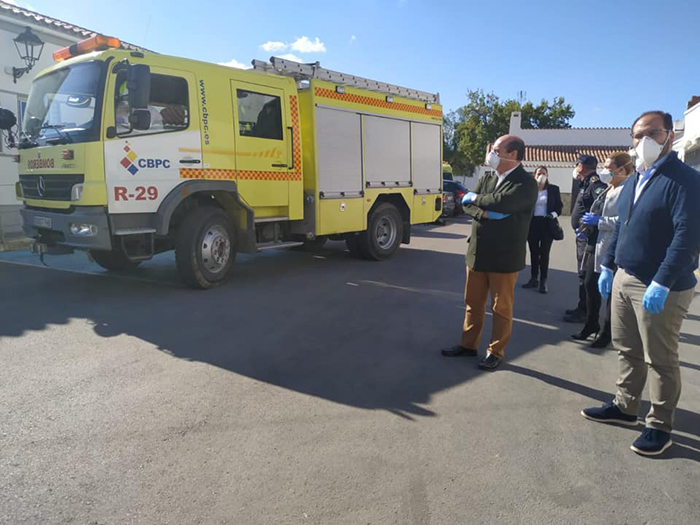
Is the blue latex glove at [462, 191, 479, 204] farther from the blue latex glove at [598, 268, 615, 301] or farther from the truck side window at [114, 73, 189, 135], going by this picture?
the truck side window at [114, 73, 189, 135]

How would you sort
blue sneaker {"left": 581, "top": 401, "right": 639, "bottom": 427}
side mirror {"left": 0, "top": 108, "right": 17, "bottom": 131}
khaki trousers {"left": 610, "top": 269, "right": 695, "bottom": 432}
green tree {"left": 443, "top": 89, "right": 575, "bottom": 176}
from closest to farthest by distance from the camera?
khaki trousers {"left": 610, "top": 269, "right": 695, "bottom": 432}
blue sneaker {"left": 581, "top": 401, "right": 639, "bottom": 427}
side mirror {"left": 0, "top": 108, "right": 17, "bottom": 131}
green tree {"left": 443, "top": 89, "right": 575, "bottom": 176}

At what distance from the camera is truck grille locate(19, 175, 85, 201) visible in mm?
6135

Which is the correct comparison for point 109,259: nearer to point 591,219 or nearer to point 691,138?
point 591,219

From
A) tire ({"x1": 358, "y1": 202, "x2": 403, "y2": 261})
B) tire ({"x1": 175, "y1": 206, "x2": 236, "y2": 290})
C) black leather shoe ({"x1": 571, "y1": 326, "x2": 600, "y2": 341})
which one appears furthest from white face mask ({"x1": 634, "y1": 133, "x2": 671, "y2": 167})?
tire ({"x1": 358, "y1": 202, "x2": 403, "y2": 261})

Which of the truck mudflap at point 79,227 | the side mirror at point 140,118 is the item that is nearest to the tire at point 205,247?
the truck mudflap at point 79,227

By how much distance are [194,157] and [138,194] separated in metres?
0.91

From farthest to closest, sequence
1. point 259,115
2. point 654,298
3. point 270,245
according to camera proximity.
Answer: point 270,245
point 259,115
point 654,298

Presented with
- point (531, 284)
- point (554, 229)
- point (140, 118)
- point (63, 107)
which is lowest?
point (531, 284)

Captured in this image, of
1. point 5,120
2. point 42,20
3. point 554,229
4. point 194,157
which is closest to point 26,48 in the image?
point 42,20

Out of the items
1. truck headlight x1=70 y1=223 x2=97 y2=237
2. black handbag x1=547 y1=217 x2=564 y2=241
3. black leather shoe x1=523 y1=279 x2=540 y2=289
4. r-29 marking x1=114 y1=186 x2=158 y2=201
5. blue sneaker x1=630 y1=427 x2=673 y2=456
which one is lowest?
blue sneaker x1=630 y1=427 x2=673 y2=456

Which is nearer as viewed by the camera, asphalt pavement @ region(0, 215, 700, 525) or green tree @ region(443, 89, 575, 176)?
asphalt pavement @ region(0, 215, 700, 525)

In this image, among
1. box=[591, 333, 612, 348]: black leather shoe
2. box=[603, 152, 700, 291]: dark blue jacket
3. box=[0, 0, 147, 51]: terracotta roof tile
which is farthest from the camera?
box=[0, 0, 147, 51]: terracotta roof tile

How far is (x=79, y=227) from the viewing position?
20.1 ft

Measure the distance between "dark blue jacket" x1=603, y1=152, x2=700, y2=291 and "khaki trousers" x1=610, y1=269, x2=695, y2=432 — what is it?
0.10 m
